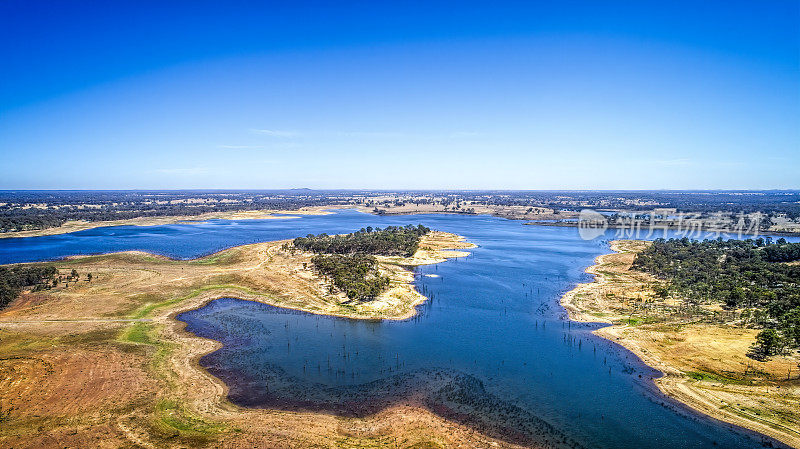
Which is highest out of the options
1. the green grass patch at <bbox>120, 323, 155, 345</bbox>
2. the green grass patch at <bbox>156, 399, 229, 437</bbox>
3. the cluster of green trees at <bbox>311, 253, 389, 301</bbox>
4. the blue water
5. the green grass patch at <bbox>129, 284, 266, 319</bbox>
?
the cluster of green trees at <bbox>311, 253, 389, 301</bbox>

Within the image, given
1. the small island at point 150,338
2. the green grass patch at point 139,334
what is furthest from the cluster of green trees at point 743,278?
the green grass patch at point 139,334

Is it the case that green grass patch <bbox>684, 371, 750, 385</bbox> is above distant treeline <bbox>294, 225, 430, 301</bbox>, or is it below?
below

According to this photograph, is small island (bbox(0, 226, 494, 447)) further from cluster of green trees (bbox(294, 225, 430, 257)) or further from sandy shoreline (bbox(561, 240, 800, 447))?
sandy shoreline (bbox(561, 240, 800, 447))

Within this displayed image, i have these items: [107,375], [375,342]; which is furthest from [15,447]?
[375,342]

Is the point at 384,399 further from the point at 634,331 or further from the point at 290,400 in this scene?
the point at 634,331

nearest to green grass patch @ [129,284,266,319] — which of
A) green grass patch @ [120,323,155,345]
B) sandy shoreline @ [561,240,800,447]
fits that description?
green grass patch @ [120,323,155,345]
